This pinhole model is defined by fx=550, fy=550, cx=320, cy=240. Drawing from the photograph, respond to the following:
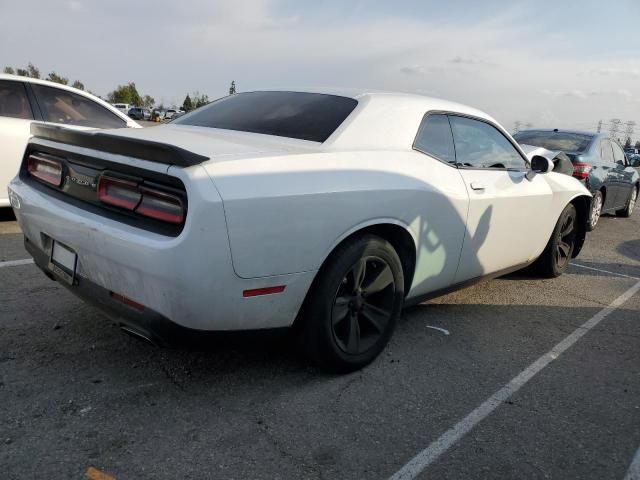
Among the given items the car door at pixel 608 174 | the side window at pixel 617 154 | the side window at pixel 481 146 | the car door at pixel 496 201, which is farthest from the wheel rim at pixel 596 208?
the side window at pixel 481 146

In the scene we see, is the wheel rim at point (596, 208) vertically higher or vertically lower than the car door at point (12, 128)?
lower

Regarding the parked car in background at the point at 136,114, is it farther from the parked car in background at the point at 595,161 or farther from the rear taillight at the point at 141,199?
the rear taillight at the point at 141,199

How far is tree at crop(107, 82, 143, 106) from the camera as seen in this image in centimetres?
8481

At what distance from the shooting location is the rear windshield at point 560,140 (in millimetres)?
8062

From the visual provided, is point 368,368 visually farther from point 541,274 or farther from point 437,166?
point 541,274

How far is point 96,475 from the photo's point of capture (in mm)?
1999

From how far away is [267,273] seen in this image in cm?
235

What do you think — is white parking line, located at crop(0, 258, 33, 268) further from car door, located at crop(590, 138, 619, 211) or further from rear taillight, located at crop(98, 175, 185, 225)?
car door, located at crop(590, 138, 619, 211)

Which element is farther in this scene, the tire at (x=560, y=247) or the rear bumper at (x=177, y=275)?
the tire at (x=560, y=247)

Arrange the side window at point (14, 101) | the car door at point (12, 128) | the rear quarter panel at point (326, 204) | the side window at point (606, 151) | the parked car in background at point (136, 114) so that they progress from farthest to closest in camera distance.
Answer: the parked car in background at point (136, 114) → the side window at point (606, 151) → the side window at point (14, 101) → the car door at point (12, 128) → the rear quarter panel at point (326, 204)

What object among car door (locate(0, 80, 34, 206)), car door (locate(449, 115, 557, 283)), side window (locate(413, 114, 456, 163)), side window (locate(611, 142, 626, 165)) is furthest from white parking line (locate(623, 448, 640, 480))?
side window (locate(611, 142, 626, 165))

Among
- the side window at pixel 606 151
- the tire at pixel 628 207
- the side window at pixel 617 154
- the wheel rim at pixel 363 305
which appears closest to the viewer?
the wheel rim at pixel 363 305

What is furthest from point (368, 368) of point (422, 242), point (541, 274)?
point (541, 274)

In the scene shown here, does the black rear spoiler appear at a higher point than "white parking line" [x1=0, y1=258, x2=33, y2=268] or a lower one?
higher
